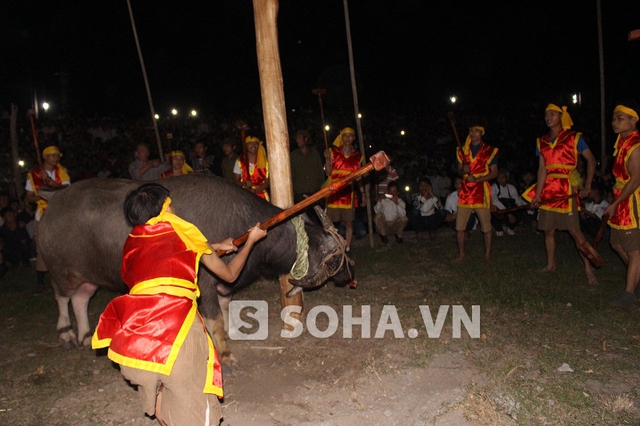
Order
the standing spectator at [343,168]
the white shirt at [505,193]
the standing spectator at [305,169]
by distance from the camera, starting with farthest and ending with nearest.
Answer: the white shirt at [505,193] < the standing spectator at [305,169] < the standing spectator at [343,168]

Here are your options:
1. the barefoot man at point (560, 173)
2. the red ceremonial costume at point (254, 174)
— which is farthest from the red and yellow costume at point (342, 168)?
the barefoot man at point (560, 173)

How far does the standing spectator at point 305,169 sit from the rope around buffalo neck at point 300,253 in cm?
Result: 335

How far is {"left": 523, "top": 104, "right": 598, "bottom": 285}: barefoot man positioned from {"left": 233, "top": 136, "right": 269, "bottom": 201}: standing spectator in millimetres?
3872

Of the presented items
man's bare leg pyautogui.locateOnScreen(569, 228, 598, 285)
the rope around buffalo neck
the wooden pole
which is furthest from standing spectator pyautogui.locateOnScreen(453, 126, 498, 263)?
the rope around buffalo neck

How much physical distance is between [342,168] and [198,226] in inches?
155

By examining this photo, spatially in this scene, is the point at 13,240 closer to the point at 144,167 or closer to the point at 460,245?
the point at 144,167

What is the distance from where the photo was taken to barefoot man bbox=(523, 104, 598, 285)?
632 centimetres

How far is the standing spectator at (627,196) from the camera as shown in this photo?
5250mm

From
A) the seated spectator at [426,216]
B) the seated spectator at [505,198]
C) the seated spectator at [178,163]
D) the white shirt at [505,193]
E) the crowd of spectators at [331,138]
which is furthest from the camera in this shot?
the crowd of spectators at [331,138]

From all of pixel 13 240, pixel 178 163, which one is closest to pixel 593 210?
pixel 178 163

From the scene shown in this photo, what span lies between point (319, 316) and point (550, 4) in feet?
57.2

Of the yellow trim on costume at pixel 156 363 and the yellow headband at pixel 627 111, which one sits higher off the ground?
the yellow headband at pixel 627 111

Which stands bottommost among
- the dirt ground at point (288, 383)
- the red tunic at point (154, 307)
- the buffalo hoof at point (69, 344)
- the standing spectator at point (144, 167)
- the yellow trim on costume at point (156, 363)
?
the dirt ground at point (288, 383)

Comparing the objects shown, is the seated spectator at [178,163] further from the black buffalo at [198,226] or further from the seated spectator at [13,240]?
the seated spectator at [13,240]
